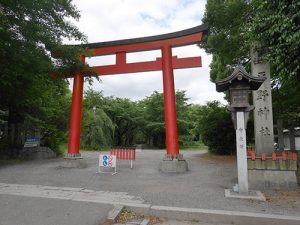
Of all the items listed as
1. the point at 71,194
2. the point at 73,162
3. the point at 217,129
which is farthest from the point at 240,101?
the point at 217,129

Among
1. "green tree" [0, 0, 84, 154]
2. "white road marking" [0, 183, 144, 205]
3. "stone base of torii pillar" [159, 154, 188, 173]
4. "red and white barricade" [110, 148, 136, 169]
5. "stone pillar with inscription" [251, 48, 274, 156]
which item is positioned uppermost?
→ "green tree" [0, 0, 84, 154]

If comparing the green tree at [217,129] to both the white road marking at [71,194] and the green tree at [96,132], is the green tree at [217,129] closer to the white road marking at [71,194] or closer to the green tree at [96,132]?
the green tree at [96,132]

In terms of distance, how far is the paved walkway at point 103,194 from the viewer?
17.8ft

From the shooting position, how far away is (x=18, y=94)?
13.0m

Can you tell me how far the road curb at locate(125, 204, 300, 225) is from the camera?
511 cm

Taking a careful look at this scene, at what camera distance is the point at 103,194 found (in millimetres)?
6992

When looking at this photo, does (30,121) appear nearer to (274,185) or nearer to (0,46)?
(0,46)

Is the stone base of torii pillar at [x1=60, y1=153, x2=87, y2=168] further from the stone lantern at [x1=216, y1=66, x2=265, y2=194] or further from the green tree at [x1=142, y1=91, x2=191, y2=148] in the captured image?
the green tree at [x1=142, y1=91, x2=191, y2=148]

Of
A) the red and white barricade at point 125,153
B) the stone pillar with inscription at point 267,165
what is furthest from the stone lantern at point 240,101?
the red and white barricade at point 125,153

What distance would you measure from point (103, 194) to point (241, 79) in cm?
500

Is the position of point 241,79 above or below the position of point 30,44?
below

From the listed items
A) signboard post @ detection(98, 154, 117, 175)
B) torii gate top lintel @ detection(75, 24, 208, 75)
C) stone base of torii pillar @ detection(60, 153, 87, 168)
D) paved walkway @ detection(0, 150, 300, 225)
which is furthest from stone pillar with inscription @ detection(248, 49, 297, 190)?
stone base of torii pillar @ detection(60, 153, 87, 168)

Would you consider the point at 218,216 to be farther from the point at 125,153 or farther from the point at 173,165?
the point at 125,153

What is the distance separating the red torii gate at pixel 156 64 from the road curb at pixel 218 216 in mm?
5330
